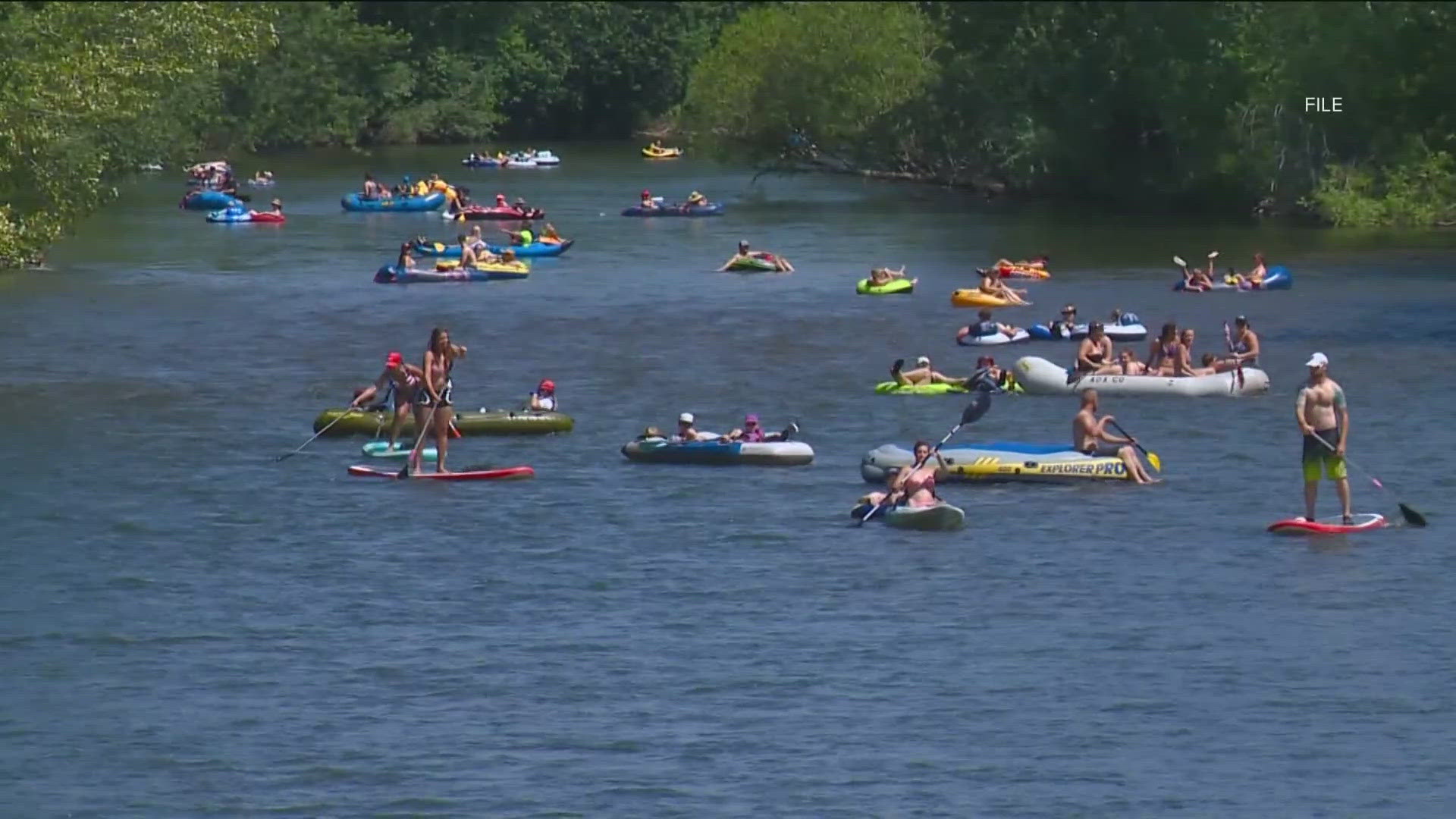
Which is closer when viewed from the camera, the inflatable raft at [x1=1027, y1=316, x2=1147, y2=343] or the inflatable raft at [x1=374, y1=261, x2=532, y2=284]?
the inflatable raft at [x1=1027, y1=316, x2=1147, y2=343]

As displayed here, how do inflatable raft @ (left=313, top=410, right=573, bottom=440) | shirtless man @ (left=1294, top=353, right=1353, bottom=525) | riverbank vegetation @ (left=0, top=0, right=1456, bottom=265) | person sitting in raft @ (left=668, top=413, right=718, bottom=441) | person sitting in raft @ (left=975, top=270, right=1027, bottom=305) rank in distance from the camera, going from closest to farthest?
1. shirtless man @ (left=1294, top=353, right=1353, bottom=525)
2. person sitting in raft @ (left=668, top=413, right=718, bottom=441)
3. inflatable raft @ (left=313, top=410, right=573, bottom=440)
4. person sitting in raft @ (left=975, top=270, right=1027, bottom=305)
5. riverbank vegetation @ (left=0, top=0, right=1456, bottom=265)

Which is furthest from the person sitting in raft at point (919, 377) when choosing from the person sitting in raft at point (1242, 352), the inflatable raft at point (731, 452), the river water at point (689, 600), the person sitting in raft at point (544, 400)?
the inflatable raft at point (731, 452)

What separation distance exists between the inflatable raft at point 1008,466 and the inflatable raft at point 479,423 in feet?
22.2

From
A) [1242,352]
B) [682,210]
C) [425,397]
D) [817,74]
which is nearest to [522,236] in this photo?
[682,210]

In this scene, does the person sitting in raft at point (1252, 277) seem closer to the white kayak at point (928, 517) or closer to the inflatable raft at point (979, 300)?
the inflatable raft at point (979, 300)

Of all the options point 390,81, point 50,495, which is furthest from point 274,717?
point 390,81

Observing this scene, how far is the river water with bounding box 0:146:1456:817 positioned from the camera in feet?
Result: 83.1

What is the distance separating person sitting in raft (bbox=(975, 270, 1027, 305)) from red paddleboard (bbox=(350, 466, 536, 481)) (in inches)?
940

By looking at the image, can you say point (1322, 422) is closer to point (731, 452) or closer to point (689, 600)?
point (689, 600)

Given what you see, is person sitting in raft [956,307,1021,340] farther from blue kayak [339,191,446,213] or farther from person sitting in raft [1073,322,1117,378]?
Result: blue kayak [339,191,446,213]

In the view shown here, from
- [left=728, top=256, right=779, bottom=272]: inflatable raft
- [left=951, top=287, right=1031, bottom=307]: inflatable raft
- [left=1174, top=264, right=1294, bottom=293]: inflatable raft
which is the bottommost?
[left=728, top=256, right=779, bottom=272]: inflatable raft

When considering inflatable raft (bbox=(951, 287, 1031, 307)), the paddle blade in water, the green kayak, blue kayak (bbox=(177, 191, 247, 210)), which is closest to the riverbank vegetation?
blue kayak (bbox=(177, 191, 247, 210))

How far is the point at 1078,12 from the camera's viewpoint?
89.8 m

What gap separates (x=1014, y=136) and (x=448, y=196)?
63.2 feet
